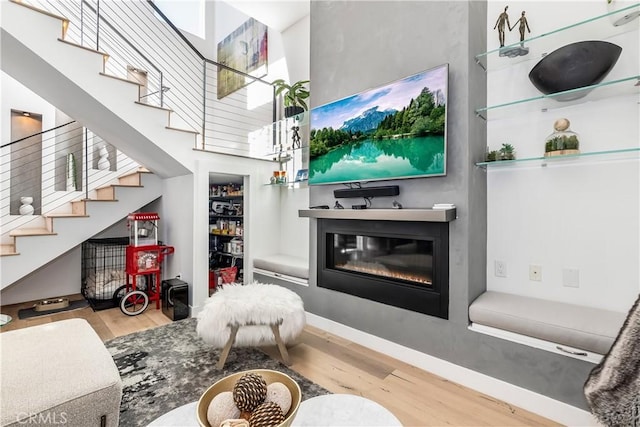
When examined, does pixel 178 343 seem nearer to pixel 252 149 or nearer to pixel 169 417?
pixel 169 417

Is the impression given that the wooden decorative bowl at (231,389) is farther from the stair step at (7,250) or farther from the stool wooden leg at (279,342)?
the stair step at (7,250)

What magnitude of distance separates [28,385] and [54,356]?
0.22 metres

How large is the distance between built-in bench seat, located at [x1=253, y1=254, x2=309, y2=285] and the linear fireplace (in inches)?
10.8

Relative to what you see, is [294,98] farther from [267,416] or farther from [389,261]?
[267,416]

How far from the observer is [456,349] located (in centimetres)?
204

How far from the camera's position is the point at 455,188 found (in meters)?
2.09

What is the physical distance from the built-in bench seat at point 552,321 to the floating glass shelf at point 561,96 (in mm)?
1248

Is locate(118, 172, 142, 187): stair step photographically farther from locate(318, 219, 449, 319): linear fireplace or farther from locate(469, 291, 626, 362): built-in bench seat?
locate(469, 291, 626, 362): built-in bench seat

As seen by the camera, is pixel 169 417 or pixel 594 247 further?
pixel 594 247

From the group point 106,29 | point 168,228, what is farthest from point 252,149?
point 106,29

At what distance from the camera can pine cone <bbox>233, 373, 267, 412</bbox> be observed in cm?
86

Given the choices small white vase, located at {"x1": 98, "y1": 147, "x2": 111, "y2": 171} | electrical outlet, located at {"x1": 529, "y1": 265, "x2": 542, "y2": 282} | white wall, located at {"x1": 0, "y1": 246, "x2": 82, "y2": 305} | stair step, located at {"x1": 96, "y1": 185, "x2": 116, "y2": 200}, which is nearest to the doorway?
stair step, located at {"x1": 96, "y1": 185, "x2": 116, "y2": 200}

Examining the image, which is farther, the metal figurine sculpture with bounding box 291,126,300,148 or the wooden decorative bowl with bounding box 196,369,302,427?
the metal figurine sculpture with bounding box 291,126,300,148

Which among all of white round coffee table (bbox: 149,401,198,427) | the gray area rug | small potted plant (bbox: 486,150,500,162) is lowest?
the gray area rug
